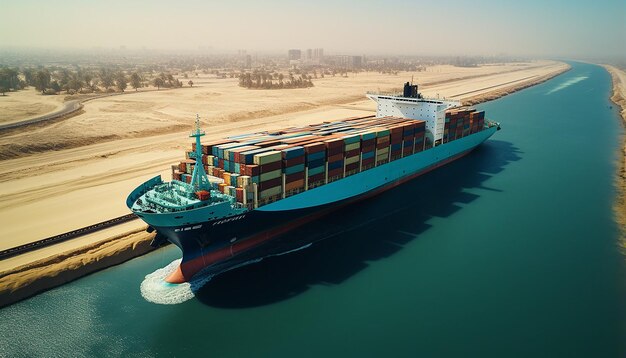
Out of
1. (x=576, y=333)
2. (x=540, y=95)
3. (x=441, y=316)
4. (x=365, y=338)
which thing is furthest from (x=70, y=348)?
(x=540, y=95)

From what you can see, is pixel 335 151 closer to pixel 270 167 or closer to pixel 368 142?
pixel 368 142

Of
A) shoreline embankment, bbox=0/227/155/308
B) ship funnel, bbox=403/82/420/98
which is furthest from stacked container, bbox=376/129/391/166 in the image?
shoreline embankment, bbox=0/227/155/308

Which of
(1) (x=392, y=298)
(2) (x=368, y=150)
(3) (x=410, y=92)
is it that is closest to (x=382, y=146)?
(2) (x=368, y=150)

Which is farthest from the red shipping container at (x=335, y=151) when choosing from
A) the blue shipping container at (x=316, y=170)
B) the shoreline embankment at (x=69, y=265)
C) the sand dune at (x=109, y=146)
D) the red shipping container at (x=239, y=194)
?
the sand dune at (x=109, y=146)

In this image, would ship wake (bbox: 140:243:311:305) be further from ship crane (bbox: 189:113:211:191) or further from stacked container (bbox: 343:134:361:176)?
stacked container (bbox: 343:134:361:176)

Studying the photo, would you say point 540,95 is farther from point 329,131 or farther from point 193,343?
point 193,343

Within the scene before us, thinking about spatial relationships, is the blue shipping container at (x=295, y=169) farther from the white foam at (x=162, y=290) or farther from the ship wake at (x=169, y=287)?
the white foam at (x=162, y=290)
